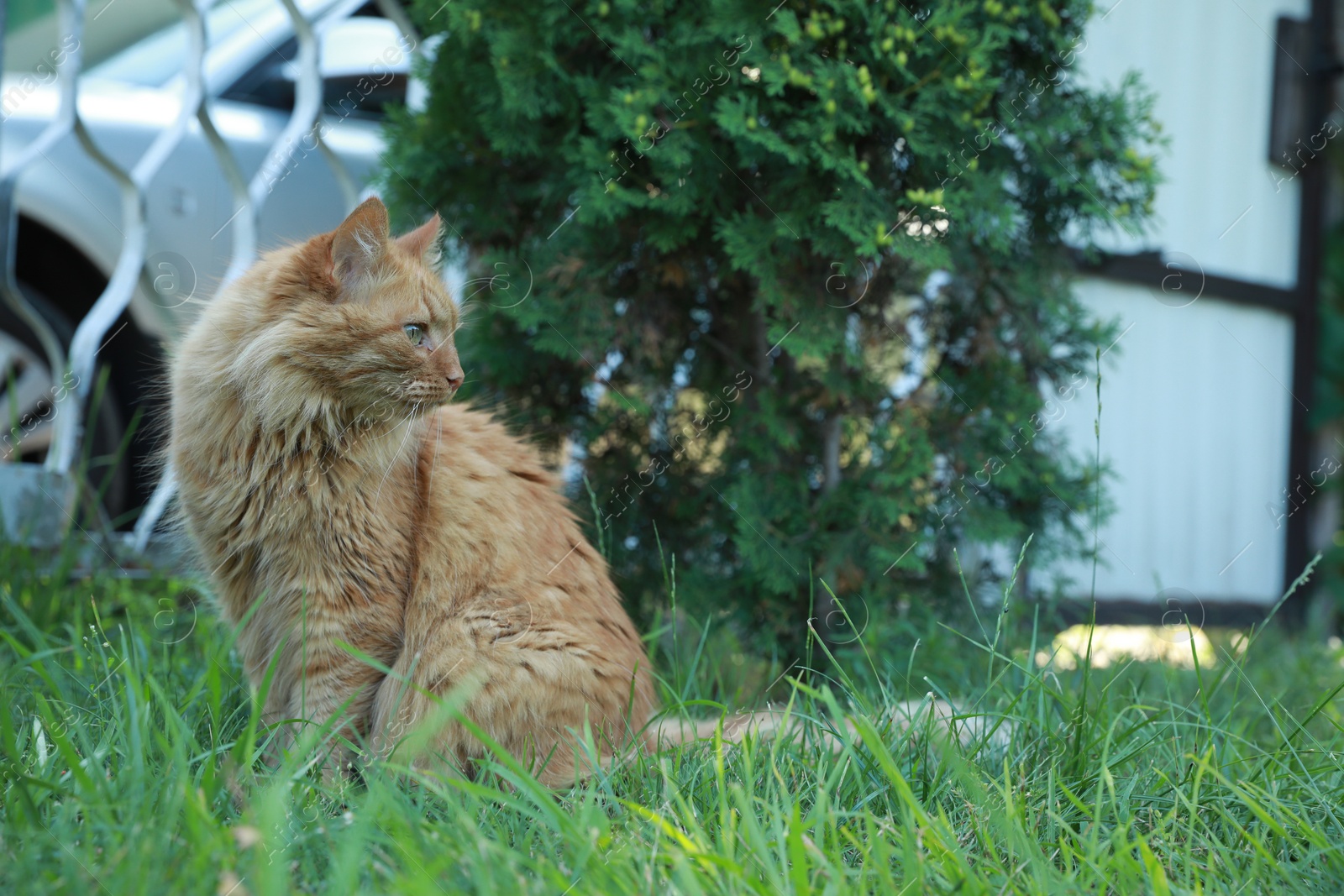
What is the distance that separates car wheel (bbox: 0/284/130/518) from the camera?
362 centimetres

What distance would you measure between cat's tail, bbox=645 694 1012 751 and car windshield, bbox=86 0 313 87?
123 inches

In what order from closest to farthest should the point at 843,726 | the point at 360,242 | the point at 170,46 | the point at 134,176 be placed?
the point at 843,726
the point at 360,242
the point at 134,176
the point at 170,46

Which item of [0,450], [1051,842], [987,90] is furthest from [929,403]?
[0,450]

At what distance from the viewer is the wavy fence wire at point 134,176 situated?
302 centimetres

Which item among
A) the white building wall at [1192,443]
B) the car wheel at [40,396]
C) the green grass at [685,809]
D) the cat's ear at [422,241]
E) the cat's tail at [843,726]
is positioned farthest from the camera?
the white building wall at [1192,443]

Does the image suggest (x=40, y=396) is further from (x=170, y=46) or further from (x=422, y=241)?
(x=422, y=241)

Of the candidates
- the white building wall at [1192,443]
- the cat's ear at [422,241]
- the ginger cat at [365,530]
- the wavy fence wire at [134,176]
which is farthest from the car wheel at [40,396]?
the white building wall at [1192,443]

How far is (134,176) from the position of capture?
3.26m

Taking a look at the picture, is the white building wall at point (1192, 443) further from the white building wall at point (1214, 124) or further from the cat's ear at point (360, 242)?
the cat's ear at point (360, 242)

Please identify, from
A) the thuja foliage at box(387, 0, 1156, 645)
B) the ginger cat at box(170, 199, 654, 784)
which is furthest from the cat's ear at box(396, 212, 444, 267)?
the thuja foliage at box(387, 0, 1156, 645)

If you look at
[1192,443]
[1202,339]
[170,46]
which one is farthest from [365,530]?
[1202,339]

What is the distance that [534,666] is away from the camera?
186cm

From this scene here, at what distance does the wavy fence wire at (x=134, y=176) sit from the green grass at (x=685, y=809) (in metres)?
1.16

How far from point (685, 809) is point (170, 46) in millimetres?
3916
